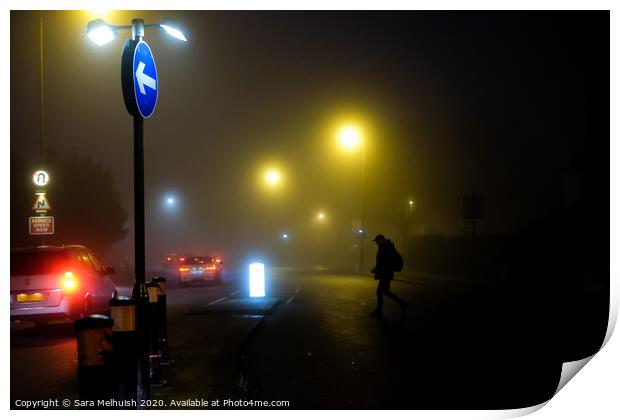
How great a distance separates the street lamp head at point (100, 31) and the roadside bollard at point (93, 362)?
13.6ft

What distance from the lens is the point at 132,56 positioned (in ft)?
24.2

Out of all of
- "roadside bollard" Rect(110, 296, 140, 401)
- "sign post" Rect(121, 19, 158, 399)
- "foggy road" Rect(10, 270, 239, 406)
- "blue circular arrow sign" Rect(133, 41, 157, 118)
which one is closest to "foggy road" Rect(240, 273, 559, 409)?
"sign post" Rect(121, 19, 158, 399)

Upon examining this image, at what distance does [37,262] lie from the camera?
44.0 feet

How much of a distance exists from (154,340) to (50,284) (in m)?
5.61

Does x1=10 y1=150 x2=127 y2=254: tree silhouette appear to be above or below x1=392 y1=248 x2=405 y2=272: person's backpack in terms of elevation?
above

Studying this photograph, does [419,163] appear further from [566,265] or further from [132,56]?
[132,56]

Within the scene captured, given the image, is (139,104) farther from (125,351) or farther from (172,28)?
(125,351)

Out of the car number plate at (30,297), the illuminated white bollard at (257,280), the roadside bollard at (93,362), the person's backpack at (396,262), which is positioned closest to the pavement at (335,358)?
the car number plate at (30,297)

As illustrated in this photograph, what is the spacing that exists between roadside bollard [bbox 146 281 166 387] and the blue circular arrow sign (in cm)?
238

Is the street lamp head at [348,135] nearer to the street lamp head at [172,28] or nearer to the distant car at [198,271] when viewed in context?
the distant car at [198,271]

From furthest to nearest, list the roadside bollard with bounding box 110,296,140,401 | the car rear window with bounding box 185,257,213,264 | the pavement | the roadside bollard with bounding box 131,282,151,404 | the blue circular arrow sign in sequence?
the car rear window with bounding box 185,257,213,264
the pavement
the blue circular arrow sign
the roadside bollard with bounding box 131,282,151,404
the roadside bollard with bounding box 110,296,140,401

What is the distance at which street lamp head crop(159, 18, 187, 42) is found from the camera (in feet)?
27.9

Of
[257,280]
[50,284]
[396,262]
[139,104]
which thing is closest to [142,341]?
[139,104]

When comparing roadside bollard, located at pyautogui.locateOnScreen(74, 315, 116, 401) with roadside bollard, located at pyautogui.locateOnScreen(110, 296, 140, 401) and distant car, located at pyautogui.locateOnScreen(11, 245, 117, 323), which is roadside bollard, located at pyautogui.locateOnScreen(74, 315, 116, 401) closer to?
roadside bollard, located at pyautogui.locateOnScreen(110, 296, 140, 401)
